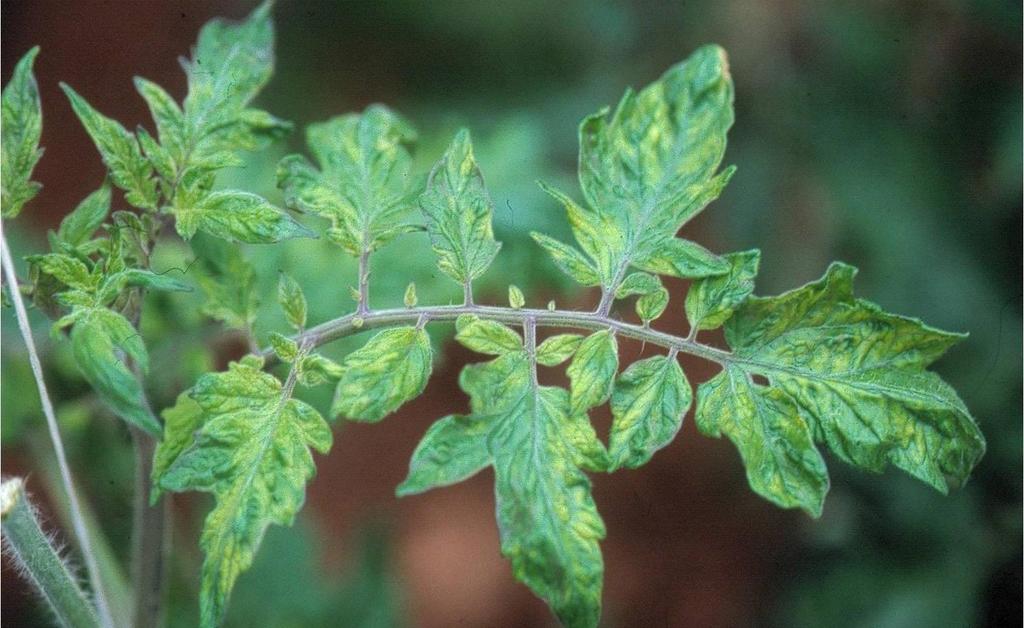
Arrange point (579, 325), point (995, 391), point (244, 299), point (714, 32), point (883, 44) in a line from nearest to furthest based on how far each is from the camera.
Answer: point (579, 325) → point (244, 299) → point (995, 391) → point (883, 44) → point (714, 32)

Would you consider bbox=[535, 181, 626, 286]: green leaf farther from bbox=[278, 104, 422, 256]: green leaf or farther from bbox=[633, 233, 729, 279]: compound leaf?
bbox=[278, 104, 422, 256]: green leaf

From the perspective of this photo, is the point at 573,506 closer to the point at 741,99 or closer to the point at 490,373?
the point at 490,373

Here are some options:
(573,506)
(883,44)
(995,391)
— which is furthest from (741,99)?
(573,506)

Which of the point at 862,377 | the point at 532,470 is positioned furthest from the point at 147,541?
the point at 862,377

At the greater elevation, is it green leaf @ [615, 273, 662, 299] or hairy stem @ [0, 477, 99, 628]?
green leaf @ [615, 273, 662, 299]

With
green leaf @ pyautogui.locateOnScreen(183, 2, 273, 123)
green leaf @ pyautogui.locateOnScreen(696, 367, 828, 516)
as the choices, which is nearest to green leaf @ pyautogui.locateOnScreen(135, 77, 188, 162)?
green leaf @ pyautogui.locateOnScreen(183, 2, 273, 123)

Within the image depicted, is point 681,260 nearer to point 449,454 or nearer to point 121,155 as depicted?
point 449,454
